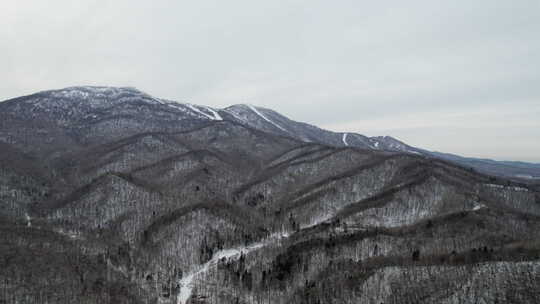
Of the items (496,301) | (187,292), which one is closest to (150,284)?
(187,292)

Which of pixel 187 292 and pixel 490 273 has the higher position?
pixel 490 273

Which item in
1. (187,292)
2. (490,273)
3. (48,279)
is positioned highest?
(490,273)

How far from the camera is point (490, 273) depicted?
139750mm

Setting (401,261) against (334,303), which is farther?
(401,261)

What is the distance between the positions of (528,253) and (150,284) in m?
154

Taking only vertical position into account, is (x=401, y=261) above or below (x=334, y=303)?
above

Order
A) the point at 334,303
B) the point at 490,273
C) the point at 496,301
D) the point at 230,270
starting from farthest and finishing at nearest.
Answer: the point at 230,270
the point at 334,303
the point at 490,273
the point at 496,301

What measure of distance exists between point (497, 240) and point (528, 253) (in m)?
27.0

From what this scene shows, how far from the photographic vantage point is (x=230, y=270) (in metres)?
190

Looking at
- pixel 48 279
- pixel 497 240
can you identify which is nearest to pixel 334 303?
pixel 497 240

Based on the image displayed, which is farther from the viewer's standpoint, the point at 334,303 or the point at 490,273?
the point at 334,303

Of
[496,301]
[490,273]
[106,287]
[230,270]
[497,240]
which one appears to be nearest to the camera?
[496,301]

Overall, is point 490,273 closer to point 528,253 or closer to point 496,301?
point 496,301

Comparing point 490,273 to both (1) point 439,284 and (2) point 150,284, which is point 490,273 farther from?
(2) point 150,284
